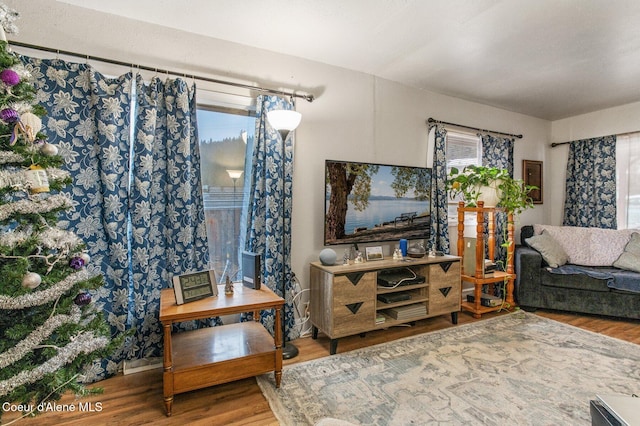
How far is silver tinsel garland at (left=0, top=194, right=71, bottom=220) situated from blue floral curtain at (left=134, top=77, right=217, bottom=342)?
2.94ft

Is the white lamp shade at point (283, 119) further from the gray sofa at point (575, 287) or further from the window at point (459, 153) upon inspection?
the gray sofa at point (575, 287)

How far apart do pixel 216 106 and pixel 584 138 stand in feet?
16.1

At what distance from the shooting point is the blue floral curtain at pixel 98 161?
2.02 meters

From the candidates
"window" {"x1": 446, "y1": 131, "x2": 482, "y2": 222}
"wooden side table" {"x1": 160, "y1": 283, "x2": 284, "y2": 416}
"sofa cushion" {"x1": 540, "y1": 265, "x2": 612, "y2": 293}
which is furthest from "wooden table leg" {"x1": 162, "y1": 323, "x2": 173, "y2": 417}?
"sofa cushion" {"x1": 540, "y1": 265, "x2": 612, "y2": 293}

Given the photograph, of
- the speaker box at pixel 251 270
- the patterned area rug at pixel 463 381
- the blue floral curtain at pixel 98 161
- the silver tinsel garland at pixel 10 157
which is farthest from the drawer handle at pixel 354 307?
the silver tinsel garland at pixel 10 157

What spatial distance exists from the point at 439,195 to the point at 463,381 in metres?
1.99

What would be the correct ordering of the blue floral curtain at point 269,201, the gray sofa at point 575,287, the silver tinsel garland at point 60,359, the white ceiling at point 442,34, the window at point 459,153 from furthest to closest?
the window at point 459,153 < the gray sofa at point 575,287 < the blue floral curtain at point 269,201 < the white ceiling at point 442,34 < the silver tinsel garland at point 60,359

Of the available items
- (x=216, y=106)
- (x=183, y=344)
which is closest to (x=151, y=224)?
(x=183, y=344)

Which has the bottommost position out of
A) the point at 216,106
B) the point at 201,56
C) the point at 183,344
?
the point at 183,344

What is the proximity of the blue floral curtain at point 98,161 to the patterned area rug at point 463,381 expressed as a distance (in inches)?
47.1

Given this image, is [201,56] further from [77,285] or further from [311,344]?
[311,344]

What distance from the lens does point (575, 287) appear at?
132 inches

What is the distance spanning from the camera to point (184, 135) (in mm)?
2318

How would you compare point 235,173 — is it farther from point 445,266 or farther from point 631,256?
point 631,256
